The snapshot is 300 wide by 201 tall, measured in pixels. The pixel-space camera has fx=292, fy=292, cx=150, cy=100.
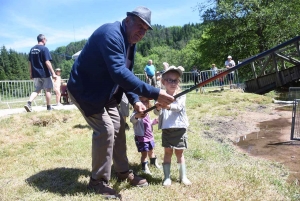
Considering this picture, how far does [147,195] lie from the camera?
310cm

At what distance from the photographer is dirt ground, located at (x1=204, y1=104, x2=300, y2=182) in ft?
16.2

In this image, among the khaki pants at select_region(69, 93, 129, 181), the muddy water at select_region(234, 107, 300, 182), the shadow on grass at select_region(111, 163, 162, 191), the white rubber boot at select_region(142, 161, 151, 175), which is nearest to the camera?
the khaki pants at select_region(69, 93, 129, 181)

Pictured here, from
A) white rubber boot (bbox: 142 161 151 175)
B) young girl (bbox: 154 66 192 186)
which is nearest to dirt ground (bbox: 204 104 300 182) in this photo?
young girl (bbox: 154 66 192 186)

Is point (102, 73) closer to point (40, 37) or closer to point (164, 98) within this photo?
point (164, 98)

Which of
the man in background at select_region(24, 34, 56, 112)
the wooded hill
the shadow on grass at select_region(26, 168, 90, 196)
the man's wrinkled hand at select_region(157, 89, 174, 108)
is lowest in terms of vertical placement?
the shadow on grass at select_region(26, 168, 90, 196)

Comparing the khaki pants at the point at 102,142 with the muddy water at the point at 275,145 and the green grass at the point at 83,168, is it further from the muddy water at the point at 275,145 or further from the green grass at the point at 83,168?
the muddy water at the point at 275,145

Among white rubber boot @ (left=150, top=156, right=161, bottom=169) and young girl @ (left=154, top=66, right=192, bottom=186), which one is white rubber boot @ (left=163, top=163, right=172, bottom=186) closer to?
young girl @ (left=154, top=66, right=192, bottom=186)

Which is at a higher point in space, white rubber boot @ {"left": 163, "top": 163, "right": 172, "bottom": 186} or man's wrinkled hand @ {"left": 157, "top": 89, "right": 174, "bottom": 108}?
man's wrinkled hand @ {"left": 157, "top": 89, "right": 174, "bottom": 108}

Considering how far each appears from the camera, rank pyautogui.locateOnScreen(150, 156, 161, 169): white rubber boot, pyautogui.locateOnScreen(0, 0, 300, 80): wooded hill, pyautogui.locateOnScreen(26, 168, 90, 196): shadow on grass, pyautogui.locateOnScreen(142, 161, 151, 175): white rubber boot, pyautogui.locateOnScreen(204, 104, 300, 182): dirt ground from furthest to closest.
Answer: pyautogui.locateOnScreen(0, 0, 300, 80): wooded hill
pyautogui.locateOnScreen(204, 104, 300, 182): dirt ground
pyautogui.locateOnScreen(150, 156, 161, 169): white rubber boot
pyautogui.locateOnScreen(142, 161, 151, 175): white rubber boot
pyautogui.locateOnScreen(26, 168, 90, 196): shadow on grass

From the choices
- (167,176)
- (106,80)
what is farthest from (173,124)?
(106,80)

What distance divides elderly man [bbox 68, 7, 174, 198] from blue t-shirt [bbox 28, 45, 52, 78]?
14.6 ft

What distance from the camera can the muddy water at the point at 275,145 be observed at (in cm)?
461

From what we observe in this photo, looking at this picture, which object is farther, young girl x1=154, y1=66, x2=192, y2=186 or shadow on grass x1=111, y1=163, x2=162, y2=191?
shadow on grass x1=111, y1=163, x2=162, y2=191

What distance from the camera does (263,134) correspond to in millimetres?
6699
